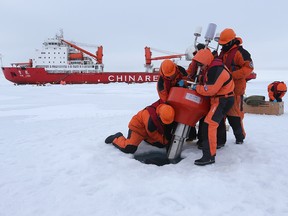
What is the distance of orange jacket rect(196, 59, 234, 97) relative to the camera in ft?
8.05

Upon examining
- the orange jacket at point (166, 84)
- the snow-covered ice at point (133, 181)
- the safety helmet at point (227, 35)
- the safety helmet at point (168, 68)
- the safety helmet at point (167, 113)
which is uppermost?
the safety helmet at point (227, 35)

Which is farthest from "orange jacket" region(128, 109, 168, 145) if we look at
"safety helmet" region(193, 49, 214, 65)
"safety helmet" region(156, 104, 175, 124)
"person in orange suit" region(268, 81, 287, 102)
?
"person in orange suit" region(268, 81, 287, 102)

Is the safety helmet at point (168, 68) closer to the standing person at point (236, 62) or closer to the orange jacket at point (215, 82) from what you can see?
the orange jacket at point (215, 82)

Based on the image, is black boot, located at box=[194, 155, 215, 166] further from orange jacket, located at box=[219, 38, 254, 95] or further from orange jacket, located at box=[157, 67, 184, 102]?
orange jacket, located at box=[219, 38, 254, 95]

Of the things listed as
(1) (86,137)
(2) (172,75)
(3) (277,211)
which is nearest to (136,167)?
(2) (172,75)

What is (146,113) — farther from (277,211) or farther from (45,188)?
(277,211)

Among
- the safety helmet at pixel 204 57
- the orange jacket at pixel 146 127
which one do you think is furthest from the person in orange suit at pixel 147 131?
the safety helmet at pixel 204 57

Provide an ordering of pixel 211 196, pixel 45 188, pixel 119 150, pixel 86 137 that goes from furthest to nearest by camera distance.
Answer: pixel 86 137 < pixel 119 150 < pixel 45 188 < pixel 211 196

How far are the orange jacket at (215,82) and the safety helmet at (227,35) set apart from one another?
1.66 feet

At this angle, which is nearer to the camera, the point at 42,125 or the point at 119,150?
the point at 119,150

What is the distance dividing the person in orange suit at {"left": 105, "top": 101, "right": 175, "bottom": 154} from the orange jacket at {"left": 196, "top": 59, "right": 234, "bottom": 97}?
531mm

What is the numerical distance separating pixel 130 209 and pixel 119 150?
54.1 inches

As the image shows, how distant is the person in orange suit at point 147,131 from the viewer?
2.84 m

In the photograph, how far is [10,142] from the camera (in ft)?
11.8
